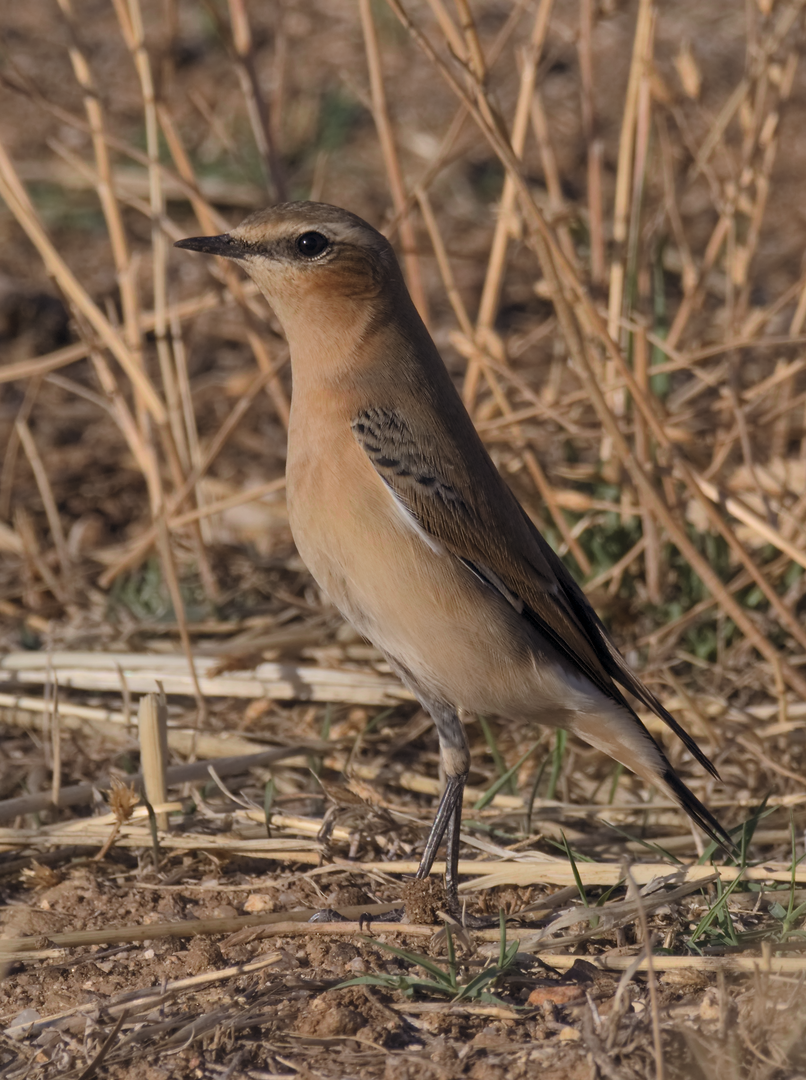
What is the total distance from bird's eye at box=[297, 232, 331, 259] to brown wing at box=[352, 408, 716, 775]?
0.59 m

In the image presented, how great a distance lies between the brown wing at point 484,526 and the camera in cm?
401

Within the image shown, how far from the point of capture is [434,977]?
345 centimetres

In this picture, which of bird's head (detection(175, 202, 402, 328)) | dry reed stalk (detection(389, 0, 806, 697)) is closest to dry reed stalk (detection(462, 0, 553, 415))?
dry reed stalk (detection(389, 0, 806, 697))

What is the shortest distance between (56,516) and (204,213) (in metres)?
1.86

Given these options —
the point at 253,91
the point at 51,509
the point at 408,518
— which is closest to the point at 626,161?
the point at 253,91

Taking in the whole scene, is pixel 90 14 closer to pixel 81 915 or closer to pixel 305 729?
pixel 305 729

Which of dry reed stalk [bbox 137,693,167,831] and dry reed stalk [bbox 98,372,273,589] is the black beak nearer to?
dry reed stalk [bbox 98,372,273,589]

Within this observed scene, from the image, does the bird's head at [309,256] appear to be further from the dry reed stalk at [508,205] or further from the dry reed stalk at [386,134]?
the dry reed stalk at [386,134]

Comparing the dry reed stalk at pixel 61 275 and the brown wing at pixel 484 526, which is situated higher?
the dry reed stalk at pixel 61 275

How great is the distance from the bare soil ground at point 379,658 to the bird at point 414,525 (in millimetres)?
477

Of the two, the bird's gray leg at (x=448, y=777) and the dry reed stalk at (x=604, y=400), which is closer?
the bird's gray leg at (x=448, y=777)

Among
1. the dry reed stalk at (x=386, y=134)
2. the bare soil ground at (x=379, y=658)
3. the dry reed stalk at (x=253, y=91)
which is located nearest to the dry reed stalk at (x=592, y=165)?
the bare soil ground at (x=379, y=658)

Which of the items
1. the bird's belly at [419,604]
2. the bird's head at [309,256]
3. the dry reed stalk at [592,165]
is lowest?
the bird's belly at [419,604]

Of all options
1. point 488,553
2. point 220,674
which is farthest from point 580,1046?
point 220,674
